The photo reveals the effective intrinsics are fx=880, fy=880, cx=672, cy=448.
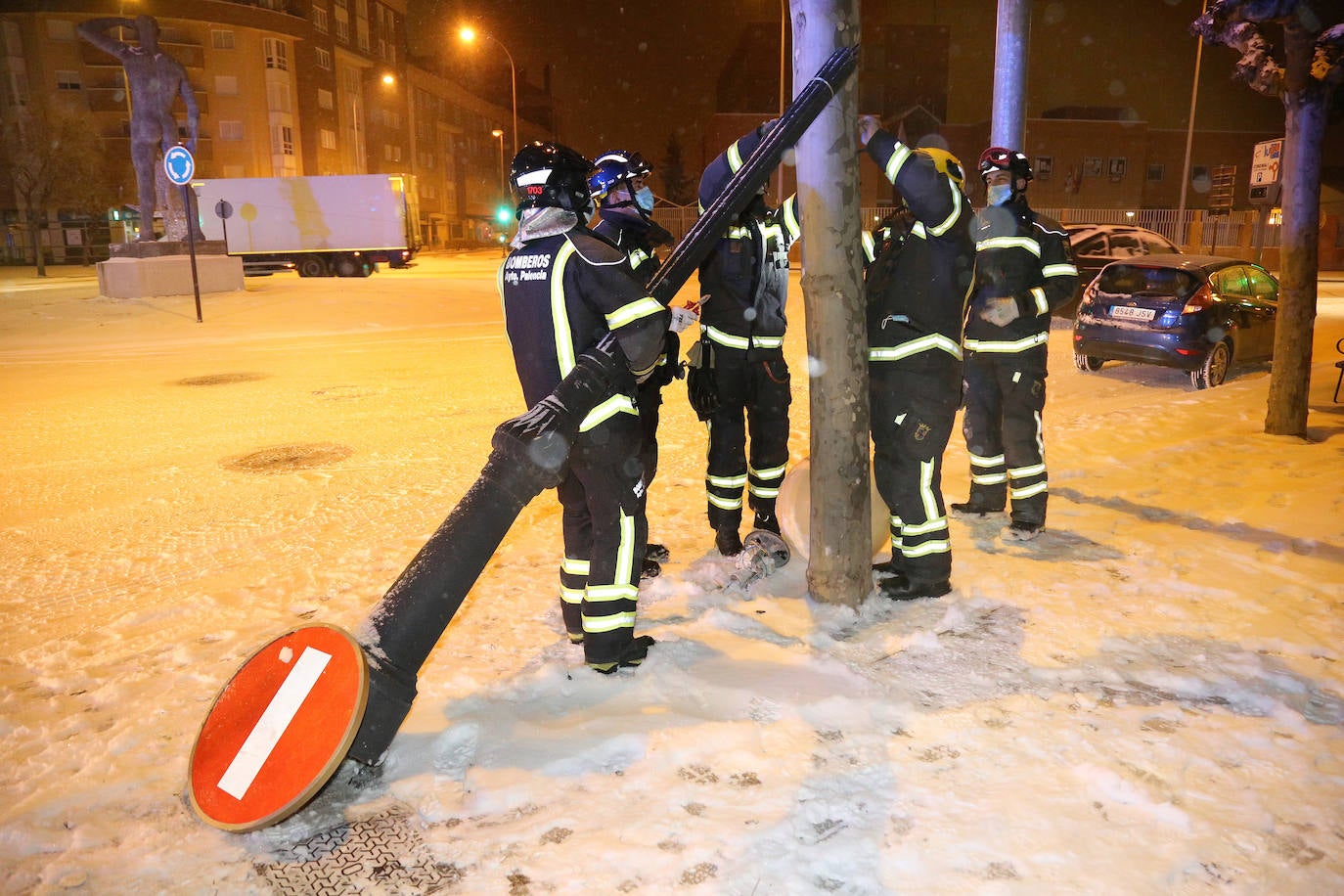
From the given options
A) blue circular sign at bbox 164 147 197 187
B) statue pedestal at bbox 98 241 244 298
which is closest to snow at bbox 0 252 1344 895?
blue circular sign at bbox 164 147 197 187

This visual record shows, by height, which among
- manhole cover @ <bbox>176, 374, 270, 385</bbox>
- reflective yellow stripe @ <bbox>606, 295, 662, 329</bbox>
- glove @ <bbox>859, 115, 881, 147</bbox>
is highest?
glove @ <bbox>859, 115, 881, 147</bbox>

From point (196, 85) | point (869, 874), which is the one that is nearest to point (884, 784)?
point (869, 874)

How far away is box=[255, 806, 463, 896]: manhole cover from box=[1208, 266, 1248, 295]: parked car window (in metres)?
10.9

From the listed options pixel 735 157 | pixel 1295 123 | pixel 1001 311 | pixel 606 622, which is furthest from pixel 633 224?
pixel 1295 123

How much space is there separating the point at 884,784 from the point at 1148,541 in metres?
3.06

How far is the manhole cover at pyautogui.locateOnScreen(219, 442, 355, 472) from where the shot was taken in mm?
6852

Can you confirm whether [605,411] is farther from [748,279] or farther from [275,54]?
[275,54]

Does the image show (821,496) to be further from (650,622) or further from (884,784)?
(884,784)

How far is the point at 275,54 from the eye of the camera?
1923 inches

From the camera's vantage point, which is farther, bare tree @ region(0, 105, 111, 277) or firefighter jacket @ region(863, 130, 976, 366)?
bare tree @ region(0, 105, 111, 277)

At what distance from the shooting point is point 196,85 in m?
47.3

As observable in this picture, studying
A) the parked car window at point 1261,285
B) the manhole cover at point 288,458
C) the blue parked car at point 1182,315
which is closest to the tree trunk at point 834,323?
the manhole cover at point 288,458

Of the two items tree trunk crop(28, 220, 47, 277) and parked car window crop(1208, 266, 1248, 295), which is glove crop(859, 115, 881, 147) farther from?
tree trunk crop(28, 220, 47, 277)

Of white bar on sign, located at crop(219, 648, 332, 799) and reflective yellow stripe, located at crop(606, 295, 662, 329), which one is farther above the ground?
reflective yellow stripe, located at crop(606, 295, 662, 329)
